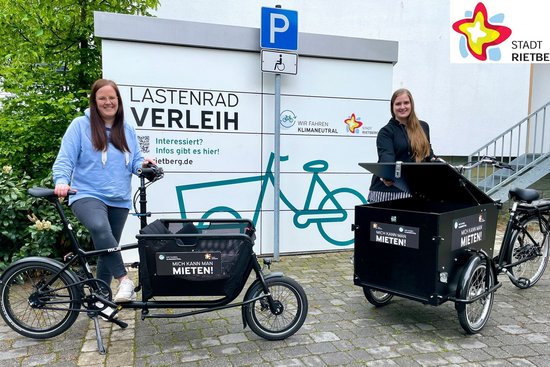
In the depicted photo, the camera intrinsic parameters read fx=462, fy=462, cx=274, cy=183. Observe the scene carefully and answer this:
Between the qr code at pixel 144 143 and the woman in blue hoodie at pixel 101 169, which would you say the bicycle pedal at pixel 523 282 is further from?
the qr code at pixel 144 143

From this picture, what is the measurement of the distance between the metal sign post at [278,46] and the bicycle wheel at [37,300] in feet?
8.69

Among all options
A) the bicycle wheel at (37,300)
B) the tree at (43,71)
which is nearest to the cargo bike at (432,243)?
the bicycle wheel at (37,300)

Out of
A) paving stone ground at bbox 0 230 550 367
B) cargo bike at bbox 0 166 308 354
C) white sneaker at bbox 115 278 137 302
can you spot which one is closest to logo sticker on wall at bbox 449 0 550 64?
paving stone ground at bbox 0 230 550 367

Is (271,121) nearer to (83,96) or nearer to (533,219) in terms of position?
(83,96)

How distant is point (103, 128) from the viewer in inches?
132

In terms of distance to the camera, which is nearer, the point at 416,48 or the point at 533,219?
the point at 533,219

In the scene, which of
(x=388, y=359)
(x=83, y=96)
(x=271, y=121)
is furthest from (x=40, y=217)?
(x=388, y=359)

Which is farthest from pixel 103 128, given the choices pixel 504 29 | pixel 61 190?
pixel 504 29

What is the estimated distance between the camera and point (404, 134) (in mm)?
3949

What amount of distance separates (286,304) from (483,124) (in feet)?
24.5

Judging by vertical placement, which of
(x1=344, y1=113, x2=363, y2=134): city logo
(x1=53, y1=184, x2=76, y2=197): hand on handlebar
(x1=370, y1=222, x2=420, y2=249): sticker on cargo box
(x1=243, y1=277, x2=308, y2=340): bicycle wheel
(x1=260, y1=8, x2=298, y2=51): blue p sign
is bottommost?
(x1=243, y1=277, x2=308, y2=340): bicycle wheel

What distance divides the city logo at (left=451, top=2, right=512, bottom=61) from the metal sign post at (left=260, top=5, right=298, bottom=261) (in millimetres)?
4206

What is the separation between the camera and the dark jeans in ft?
10.5

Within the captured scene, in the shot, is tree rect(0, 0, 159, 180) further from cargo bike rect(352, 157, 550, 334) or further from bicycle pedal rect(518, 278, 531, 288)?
bicycle pedal rect(518, 278, 531, 288)
